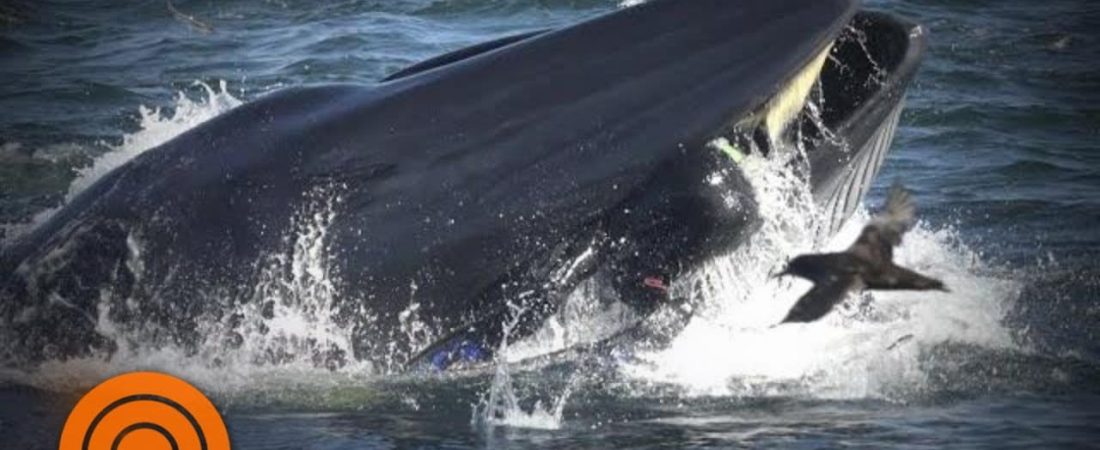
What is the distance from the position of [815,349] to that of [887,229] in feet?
4.98

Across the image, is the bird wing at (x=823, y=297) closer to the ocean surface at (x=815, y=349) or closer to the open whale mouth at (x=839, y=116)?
the ocean surface at (x=815, y=349)

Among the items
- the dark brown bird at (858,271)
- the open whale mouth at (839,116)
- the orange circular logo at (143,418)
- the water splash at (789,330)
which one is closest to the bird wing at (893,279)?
the dark brown bird at (858,271)

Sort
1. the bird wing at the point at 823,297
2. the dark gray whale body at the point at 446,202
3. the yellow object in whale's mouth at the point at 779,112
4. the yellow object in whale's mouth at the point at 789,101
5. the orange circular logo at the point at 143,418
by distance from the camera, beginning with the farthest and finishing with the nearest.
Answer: the yellow object in whale's mouth at the point at 789,101 < the yellow object in whale's mouth at the point at 779,112 < the dark gray whale body at the point at 446,202 < the bird wing at the point at 823,297 < the orange circular logo at the point at 143,418

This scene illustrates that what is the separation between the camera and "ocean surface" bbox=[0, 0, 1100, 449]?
6020 mm

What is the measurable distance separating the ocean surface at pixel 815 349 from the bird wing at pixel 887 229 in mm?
415

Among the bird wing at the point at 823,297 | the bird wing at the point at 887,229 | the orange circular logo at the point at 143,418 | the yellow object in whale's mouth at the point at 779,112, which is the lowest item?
the orange circular logo at the point at 143,418

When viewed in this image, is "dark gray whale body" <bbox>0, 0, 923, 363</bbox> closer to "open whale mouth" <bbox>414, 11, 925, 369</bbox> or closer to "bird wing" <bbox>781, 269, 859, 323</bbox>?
"open whale mouth" <bbox>414, 11, 925, 369</bbox>

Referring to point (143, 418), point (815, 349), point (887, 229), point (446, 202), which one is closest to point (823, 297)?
point (887, 229)

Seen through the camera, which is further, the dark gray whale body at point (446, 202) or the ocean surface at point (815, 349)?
the ocean surface at point (815, 349)

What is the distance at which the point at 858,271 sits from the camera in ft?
18.8

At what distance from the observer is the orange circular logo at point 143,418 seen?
4773 mm

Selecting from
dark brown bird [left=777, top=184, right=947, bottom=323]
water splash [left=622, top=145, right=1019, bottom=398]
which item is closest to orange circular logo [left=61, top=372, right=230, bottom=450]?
water splash [left=622, top=145, right=1019, bottom=398]

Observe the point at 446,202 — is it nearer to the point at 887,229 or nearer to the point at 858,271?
the point at 858,271

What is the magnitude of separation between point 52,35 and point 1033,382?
15.8m
